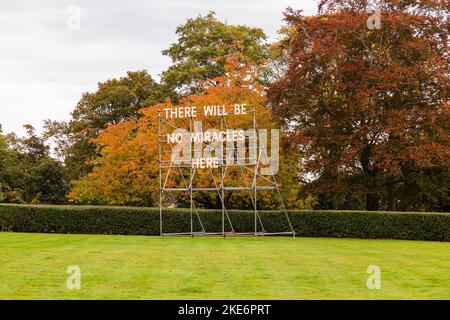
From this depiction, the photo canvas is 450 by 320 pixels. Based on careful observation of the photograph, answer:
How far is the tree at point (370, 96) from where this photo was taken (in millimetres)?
26781

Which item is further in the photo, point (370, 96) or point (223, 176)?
point (370, 96)

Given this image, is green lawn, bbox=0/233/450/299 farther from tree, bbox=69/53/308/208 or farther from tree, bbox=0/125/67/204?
tree, bbox=0/125/67/204

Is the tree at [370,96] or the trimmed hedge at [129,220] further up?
the tree at [370,96]

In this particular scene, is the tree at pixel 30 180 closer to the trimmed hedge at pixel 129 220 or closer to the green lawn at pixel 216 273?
the trimmed hedge at pixel 129 220

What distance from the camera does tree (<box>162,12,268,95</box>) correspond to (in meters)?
42.7

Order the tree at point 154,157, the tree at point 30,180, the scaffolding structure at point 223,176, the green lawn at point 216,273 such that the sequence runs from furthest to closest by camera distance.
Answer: the tree at point 30,180 → the tree at point 154,157 → the scaffolding structure at point 223,176 → the green lawn at point 216,273

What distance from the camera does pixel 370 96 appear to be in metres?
27.7

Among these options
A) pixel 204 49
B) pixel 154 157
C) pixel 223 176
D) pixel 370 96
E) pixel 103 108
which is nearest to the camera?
pixel 223 176

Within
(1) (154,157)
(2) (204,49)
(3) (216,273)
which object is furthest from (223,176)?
(2) (204,49)

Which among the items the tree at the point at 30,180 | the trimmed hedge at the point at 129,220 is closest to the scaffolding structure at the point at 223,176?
the trimmed hedge at the point at 129,220

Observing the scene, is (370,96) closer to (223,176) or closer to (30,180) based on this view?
(223,176)

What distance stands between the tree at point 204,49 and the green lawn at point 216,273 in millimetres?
24702

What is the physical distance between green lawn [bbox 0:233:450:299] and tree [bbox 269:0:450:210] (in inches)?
343

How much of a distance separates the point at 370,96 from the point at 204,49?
1783cm
